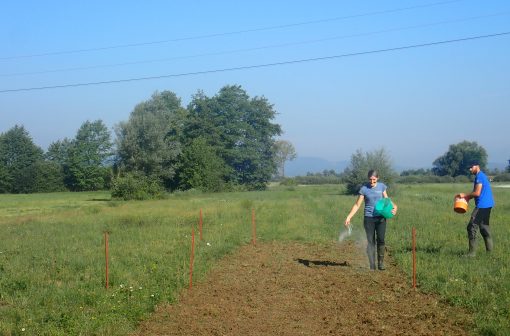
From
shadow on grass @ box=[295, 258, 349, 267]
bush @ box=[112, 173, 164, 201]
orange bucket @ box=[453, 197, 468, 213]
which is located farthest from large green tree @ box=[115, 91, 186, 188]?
orange bucket @ box=[453, 197, 468, 213]

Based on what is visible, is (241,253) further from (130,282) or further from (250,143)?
(250,143)

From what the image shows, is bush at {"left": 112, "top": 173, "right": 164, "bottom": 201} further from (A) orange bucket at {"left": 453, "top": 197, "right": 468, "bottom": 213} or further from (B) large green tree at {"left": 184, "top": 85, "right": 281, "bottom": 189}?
(A) orange bucket at {"left": 453, "top": 197, "right": 468, "bottom": 213}

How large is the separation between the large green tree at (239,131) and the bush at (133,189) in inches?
736

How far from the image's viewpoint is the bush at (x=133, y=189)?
55500 millimetres

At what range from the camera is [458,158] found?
293 feet

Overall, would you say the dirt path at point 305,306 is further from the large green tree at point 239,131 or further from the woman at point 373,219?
the large green tree at point 239,131

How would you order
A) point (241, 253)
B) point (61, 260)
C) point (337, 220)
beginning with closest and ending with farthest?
point (61, 260), point (241, 253), point (337, 220)

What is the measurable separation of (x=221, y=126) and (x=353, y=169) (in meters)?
30.7

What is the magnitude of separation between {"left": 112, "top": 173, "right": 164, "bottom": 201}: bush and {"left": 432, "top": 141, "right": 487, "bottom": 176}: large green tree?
51878mm

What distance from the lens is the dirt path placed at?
7121 mm

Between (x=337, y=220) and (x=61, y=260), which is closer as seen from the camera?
(x=61, y=260)

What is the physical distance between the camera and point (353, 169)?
166 feet

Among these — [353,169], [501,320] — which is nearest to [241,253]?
[501,320]

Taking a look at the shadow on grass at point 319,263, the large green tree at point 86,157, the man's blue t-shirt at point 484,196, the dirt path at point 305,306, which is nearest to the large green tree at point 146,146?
the large green tree at point 86,157
